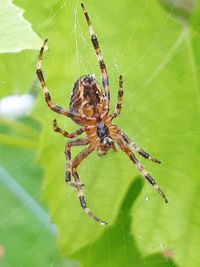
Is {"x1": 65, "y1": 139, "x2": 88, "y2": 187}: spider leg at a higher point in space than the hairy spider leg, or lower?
lower

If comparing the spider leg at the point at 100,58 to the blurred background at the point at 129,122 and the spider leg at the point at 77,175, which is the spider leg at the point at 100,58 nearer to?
the blurred background at the point at 129,122

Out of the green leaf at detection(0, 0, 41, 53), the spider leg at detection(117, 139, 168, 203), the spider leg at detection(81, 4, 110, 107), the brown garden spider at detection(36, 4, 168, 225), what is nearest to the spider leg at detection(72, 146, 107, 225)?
the brown garden spider at detection(36, 4, 168, 225)

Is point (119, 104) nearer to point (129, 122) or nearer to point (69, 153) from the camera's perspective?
point (129, 122)

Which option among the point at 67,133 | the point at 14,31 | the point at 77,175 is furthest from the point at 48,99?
the point at 14,31

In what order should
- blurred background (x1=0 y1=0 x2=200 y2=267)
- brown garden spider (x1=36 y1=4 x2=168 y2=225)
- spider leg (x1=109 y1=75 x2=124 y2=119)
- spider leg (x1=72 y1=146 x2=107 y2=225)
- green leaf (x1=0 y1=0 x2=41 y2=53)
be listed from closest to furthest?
green leaf (x1=0 y1=0 x2=41 y2=53)
blurred background (x1=0 y1=0 x2=200 y2=267)
spider leg (x1=109 y1=75 x2=124 y2=119)
brown garden spider (x1=36 y1=4 x2=168 y2=225)
spider leg (x1=72 y1=146 x2=107 y2=225)

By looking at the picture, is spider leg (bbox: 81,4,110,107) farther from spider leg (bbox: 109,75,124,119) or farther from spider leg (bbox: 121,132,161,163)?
spider leg (bbox: 121,132,161,163)

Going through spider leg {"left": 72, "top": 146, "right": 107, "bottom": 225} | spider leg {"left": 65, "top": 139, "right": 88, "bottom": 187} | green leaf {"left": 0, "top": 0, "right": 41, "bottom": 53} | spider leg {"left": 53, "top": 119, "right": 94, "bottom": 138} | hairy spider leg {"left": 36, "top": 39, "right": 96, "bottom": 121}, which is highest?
green leaf {"left": 0, "top": 0, "right": 41, "bottom": 53}

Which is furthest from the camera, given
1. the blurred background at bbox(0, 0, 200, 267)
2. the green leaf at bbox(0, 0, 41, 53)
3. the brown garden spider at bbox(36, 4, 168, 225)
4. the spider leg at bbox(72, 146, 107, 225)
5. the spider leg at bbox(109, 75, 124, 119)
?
the spider leg at bbox(72, 146, 107, 225)

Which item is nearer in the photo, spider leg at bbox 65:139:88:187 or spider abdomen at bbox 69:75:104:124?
spider abdomen at bbox 69:75:104:124

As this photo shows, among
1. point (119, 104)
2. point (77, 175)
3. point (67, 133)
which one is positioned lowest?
point (77, 175)
